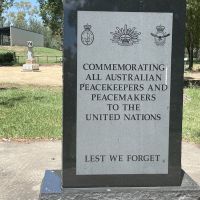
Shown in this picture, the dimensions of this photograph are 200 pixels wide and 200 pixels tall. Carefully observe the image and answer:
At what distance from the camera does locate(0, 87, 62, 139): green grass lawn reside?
8.84 m

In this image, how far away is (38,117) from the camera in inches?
419

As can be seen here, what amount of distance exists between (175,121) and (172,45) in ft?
2.13

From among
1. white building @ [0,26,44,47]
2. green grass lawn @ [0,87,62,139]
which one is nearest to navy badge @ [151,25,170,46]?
green grass lawn @ [0,87,62,139]

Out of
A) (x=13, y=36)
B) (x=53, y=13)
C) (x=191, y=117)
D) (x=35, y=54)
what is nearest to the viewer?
(x=191, y=117)

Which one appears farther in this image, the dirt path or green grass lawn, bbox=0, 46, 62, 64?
green grass lawn, bbox=0, 46, 62, 64

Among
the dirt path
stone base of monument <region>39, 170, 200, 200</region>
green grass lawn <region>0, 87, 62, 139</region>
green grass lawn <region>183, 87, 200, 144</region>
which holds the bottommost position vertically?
the dirt path

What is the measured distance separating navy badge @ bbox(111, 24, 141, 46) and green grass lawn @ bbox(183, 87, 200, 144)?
4.80 meters

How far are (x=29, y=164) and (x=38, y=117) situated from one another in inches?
164

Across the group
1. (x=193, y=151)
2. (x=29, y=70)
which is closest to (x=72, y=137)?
(x=193, y=151)

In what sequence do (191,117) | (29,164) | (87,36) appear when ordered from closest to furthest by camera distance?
(87,36), (29,164), (191,117)

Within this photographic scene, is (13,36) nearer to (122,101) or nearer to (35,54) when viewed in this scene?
(35,54)

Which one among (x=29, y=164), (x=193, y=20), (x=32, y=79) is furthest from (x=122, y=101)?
(x=193, y=20)

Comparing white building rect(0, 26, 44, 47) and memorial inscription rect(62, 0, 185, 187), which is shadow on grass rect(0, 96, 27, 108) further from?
white building rect(0, 26, 44, 47)

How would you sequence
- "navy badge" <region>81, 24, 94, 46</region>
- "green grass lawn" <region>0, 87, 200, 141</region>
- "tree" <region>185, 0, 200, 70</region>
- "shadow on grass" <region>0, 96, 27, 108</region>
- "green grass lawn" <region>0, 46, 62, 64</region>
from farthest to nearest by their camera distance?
"green grass lawn" <region>0, 46, 62, 64</region>
"tree" <region>185, 0, 200, 70</region>
"shadow on grass" <region>0, 96, 27, 108</region>
"green grass lawn" <region>0, 87, 200, 141</region>
"navy badge" <region>81, 24, 94, 46</region>
